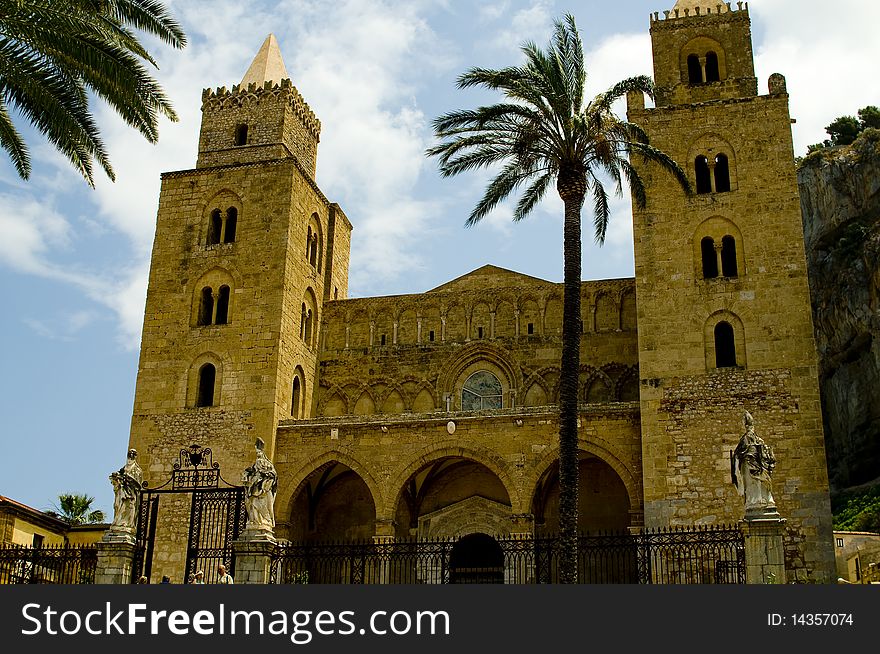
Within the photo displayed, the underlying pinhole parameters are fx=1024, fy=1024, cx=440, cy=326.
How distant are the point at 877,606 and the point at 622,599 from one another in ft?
8.15

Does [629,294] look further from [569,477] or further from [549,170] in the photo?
[569,477]

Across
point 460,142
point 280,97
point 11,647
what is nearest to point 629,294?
point 460,142

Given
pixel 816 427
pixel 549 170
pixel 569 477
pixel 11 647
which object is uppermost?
pixel 549 170

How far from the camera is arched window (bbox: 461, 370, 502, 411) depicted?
95.3 feet

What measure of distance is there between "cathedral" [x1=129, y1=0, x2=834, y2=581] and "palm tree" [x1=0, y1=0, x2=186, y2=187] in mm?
10619

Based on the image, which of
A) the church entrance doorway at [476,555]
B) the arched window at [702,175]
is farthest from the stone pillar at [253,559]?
the arched window at [702,175]

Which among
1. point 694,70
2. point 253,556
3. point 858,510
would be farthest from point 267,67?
point 858,510

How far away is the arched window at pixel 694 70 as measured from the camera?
28297 millimetres

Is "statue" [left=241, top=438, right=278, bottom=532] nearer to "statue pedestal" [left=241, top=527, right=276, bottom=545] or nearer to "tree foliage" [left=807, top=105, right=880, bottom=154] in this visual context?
"statue pedestal" [left=241, top=527, right=276, bottom=545]

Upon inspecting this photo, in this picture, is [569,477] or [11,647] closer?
[11,647]

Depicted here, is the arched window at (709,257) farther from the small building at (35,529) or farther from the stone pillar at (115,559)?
the small building at (35,529)

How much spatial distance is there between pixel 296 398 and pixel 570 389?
11883 millimetres

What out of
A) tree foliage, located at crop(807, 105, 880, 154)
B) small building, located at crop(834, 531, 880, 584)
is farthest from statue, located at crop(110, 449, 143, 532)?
tree foliage, located at crop(807, 105, 880, 154)

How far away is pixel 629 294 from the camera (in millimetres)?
28750
